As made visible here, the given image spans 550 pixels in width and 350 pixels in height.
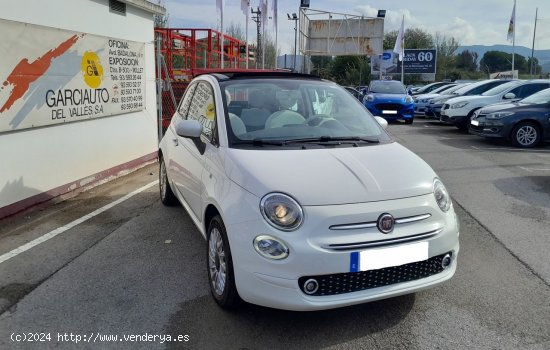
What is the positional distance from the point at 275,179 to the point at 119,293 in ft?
5.40

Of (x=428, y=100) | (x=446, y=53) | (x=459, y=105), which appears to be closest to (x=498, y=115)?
(x=459, y=105)

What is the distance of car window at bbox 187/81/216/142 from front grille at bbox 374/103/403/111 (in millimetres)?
13280

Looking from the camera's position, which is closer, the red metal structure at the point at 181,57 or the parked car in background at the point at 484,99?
the red metal structure at the point at 181,57

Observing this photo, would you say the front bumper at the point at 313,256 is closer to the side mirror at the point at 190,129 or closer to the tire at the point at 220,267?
the tire at the point at 220,267

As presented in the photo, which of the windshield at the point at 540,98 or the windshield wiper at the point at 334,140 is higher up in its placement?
the windshield at the point at 540,98

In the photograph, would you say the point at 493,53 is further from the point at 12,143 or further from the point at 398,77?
the point at 12,143

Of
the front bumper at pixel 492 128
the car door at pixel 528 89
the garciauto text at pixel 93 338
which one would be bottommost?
the garciauto text at pixel 93 338

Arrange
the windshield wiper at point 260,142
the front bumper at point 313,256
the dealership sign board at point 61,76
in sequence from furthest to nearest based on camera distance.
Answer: the dealership sign board at point 61,76, the windshield wiper at point 260,142, the front bumper at point 313,256

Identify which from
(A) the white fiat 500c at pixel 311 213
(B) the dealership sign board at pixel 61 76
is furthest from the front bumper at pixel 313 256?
(B) the dealership sign board at pixel 61 76

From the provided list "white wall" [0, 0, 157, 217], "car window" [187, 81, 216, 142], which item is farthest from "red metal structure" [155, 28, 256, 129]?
"car window" [187, 81, 216, 142]

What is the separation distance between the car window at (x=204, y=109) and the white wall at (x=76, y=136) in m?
2.31

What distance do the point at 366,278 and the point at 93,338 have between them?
5.94ft

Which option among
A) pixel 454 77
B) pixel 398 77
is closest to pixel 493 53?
pixel 454 77

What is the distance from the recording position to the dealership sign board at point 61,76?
18.0 feet
